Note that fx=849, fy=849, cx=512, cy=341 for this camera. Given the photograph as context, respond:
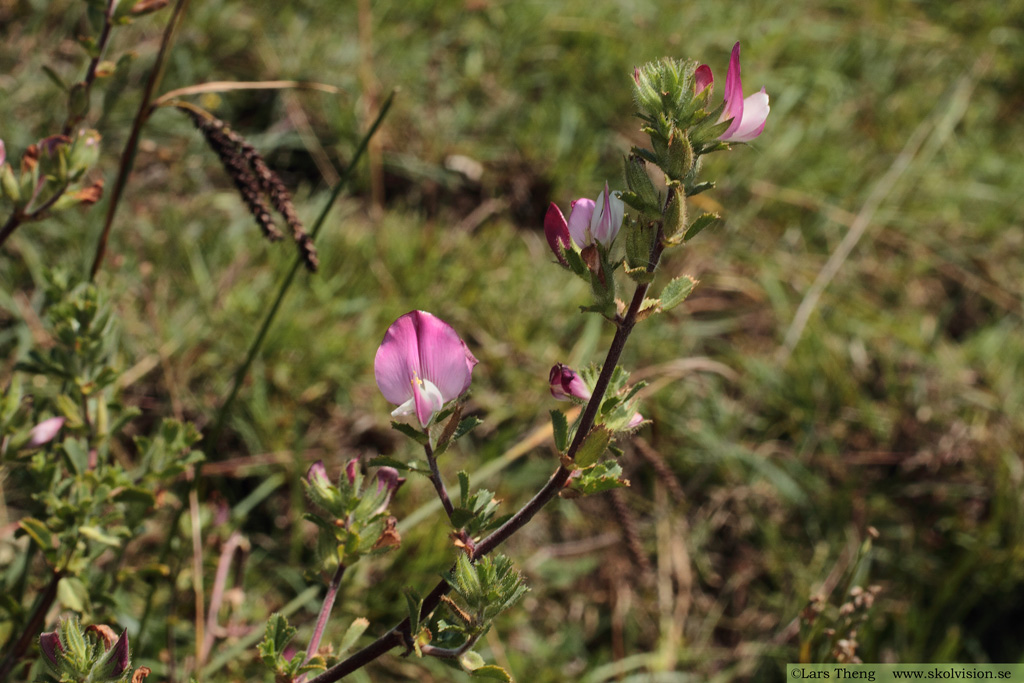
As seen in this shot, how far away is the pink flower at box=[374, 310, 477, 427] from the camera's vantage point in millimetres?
912

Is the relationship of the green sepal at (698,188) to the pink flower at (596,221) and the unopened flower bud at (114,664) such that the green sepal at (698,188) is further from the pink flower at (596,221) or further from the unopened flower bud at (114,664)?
the unopened flower bud at (114,664)

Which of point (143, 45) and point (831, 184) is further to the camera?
point (831, 184)

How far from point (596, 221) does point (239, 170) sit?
0.58 m

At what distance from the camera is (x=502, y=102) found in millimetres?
3039

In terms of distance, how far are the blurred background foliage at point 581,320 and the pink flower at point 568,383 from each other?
2.11 ft

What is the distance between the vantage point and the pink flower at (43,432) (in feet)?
4.11

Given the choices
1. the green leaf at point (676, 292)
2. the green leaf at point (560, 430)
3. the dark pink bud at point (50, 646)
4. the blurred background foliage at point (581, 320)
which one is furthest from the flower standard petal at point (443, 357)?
the blurred background foliage at point (581, 320)

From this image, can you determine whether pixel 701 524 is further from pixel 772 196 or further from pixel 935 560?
pixel 772 196

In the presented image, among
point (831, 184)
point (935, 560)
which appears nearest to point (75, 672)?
point (935, 560)

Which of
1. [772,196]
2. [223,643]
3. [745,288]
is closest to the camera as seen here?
[223,643]

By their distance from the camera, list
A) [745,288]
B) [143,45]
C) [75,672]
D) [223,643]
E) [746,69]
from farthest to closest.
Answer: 1. [746,69]
2. [745,288]
3. [143,45]
4. [223,643]
5. [75,672]

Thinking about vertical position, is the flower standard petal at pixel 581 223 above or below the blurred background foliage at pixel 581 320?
above

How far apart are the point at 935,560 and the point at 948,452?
0.31 m

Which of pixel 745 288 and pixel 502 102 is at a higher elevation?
pixel 502 102
